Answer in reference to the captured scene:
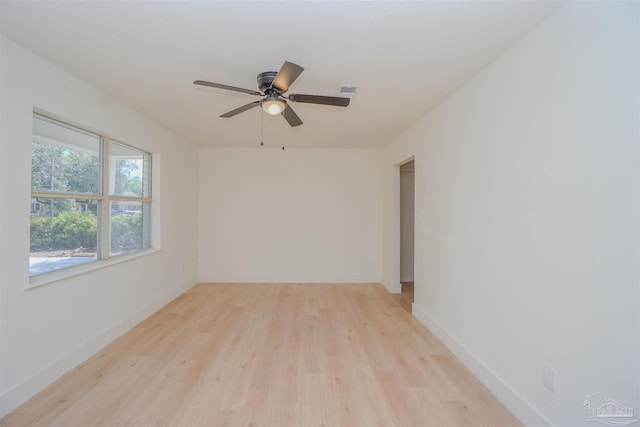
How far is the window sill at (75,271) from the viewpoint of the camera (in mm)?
2191

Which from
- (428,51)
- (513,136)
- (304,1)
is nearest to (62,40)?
Answer: (304,1)

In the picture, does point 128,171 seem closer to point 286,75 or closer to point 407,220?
point 286,75

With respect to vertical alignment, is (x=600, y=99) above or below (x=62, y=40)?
below

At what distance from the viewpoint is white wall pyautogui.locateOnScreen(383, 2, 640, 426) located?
1299 mm

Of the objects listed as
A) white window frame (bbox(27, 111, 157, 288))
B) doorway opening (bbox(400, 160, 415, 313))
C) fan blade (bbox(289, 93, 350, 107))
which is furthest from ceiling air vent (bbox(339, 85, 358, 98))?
doorway opening (bbox(400, 160, 415, 313))

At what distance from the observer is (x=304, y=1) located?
5.06ft

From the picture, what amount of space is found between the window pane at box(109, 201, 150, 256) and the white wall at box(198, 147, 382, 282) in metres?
1.44

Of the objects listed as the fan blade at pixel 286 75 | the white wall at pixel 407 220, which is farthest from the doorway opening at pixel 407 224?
the fan blade at pixel 286 75

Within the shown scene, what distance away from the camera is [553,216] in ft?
5.37

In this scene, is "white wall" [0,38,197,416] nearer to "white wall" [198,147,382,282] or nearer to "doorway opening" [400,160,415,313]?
"white wall" [198,147,382,282]

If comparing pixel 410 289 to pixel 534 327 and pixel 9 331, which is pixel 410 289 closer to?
pixel 534 327

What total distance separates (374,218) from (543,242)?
12.1 ft

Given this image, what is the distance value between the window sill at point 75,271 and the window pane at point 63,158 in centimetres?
68
